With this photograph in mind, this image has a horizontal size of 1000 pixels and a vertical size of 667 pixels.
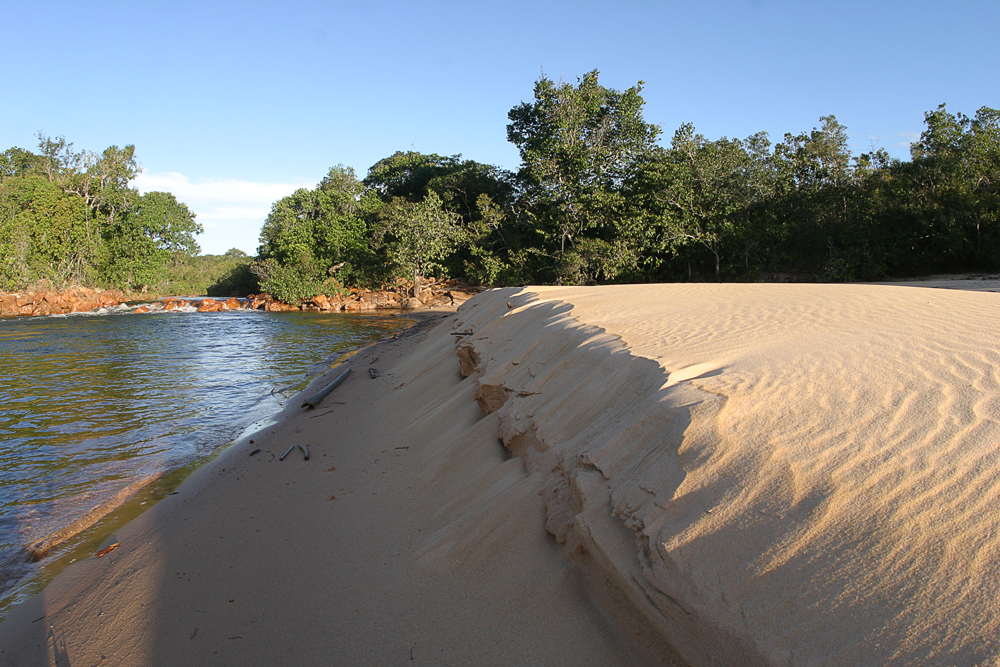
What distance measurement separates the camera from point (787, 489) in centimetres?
212

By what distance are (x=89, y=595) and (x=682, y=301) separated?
23.6 ft

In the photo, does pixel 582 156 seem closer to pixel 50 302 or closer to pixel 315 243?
pixel 315 243

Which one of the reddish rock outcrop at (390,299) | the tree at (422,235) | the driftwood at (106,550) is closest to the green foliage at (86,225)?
the reddish rock outcrop at (390,299)

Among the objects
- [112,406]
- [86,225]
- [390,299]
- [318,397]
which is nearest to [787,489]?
[318,397]

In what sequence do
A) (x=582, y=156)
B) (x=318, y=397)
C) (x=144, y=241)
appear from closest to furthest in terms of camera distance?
1. (x=318, y=397)
2. (x=582, y=156)
3. (x=144, y=241)

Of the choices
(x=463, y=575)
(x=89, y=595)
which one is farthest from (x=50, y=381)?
(x=463, y=575)

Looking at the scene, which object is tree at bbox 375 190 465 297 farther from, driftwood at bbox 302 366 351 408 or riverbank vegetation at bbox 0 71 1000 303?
driftwood at bbox 302 366 351 408

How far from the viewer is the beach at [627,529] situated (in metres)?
1.77

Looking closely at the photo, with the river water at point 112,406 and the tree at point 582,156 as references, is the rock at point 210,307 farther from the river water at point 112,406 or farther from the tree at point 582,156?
the tree at point 582,156

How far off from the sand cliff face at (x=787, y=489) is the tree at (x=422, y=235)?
75.4 feet

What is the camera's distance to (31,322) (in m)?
22.9

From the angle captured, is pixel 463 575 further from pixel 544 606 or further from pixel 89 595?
pixel 89 595

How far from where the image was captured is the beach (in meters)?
1.77

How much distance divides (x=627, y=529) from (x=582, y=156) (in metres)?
20.8
